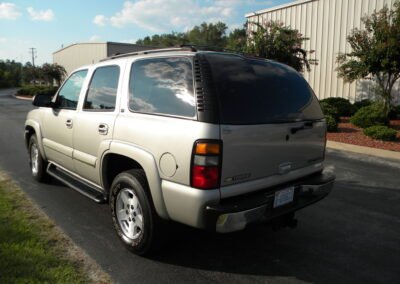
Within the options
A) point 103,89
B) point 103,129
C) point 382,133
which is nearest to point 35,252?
point 103,129

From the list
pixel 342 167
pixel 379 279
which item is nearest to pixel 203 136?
pixel 379 279

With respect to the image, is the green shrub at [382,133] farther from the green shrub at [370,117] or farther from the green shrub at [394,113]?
the green shrub at [394,113]

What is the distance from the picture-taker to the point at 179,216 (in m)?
2.99

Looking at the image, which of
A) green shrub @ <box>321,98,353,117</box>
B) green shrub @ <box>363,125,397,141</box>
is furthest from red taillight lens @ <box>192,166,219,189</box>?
green shrub @ <box>321,98,353,117</box>

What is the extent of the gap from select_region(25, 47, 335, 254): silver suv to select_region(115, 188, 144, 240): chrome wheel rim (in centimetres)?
1

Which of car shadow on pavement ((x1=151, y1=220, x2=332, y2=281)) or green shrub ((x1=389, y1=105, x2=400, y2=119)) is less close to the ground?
green shrub ((x1=389, y1=105, x2=400, y2=119))

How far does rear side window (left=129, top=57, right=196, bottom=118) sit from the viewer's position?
308cm

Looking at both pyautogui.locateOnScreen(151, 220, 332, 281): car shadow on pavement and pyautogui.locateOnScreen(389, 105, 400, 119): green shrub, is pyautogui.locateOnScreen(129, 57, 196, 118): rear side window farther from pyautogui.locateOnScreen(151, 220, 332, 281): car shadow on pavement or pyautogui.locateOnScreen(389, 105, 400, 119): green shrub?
pyautogui.locateOnScreen(389, 105, 400, 119): green shrub

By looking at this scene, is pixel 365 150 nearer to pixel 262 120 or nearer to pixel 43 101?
pixel 262 120

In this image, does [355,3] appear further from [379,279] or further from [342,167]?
[379,279]

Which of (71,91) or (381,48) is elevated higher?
(381,48)

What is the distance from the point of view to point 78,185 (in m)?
4.50

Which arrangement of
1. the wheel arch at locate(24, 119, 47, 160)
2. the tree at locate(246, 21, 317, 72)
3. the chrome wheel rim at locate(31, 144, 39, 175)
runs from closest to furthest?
the wheel arch at locate(24, 119, 47, 160), the chrome wheel rim at locate(31, 144, 39, 175), the tree at locate(246, 21, 317, 72)

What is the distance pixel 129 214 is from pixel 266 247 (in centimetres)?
147
